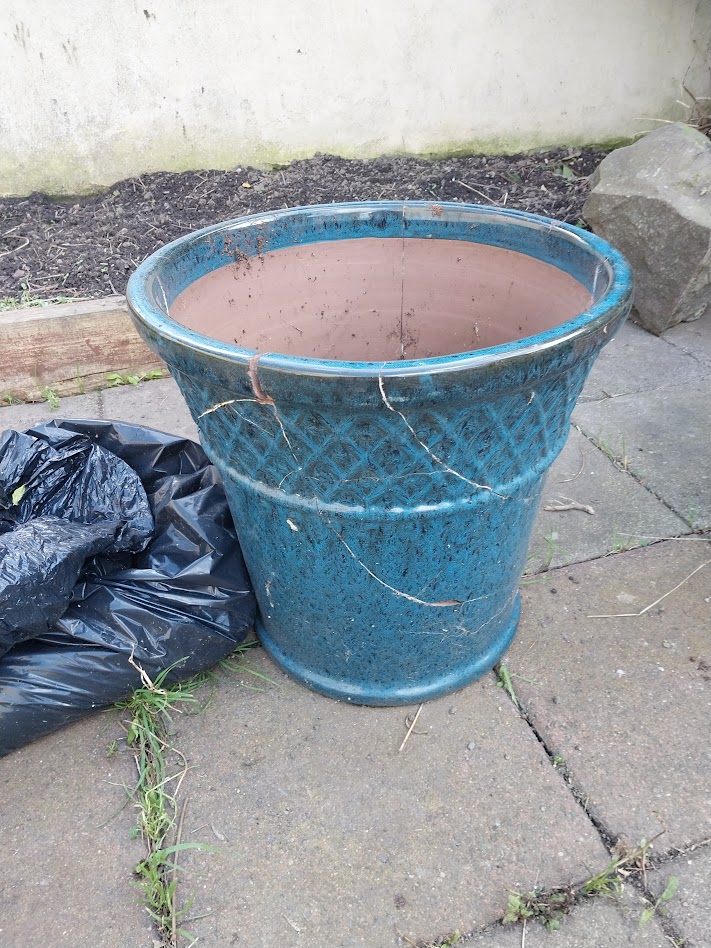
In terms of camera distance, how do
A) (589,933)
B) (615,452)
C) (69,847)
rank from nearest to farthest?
(589,933), (69,847), (615,452)

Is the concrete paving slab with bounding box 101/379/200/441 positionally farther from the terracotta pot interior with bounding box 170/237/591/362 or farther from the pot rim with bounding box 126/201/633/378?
the pot rim with bounding box 126/201/633/378

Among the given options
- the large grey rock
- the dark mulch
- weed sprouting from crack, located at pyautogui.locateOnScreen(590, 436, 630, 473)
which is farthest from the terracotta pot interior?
the large grey rock

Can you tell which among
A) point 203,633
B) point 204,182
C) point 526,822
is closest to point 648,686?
point 526,822

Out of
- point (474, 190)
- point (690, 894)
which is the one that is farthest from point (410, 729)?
point (474, 190)

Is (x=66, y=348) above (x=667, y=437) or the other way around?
above

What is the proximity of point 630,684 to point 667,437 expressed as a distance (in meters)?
1.20

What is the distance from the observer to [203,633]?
162cm

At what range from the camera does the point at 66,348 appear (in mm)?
2852

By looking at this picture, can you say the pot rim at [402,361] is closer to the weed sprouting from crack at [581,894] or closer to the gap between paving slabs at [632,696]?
the gap between paving slabs at [632,696]

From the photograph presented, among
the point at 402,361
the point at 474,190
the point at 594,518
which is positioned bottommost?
the point at 594,518

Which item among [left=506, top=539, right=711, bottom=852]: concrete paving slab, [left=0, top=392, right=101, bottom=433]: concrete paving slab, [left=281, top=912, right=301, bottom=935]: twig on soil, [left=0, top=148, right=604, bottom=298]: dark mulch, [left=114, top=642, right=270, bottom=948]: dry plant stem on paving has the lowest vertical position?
[left=506, top=539, right=711, bottom=852]: concrete paving slab

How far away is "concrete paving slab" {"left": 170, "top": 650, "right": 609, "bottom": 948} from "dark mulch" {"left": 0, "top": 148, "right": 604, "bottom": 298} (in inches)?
91.9

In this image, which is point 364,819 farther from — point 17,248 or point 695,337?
point 17,248

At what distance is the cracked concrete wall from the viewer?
3555 millimetres
